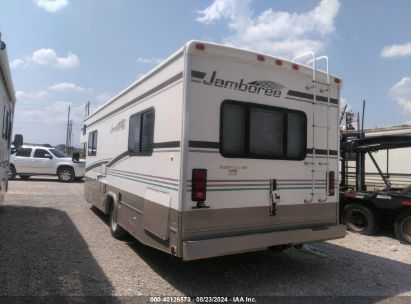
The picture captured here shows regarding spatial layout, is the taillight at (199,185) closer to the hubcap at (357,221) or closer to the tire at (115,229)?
the tire at (115,229)

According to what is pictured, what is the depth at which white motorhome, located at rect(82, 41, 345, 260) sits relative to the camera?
4.55m

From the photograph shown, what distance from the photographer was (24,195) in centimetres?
1336

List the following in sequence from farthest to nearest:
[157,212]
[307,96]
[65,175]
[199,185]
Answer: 1. [65,175]
2. [307,96]
3. [157,212]
4. [199,185]

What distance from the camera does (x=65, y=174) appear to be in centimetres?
1945

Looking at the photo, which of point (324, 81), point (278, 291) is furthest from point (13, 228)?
point (324, 81)

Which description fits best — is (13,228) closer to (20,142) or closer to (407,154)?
(20,142)

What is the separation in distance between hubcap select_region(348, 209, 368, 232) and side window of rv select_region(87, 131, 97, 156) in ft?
20.1

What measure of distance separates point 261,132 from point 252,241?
142cm

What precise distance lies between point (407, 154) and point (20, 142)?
10.9 m

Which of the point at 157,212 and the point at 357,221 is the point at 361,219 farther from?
the point at 157,212

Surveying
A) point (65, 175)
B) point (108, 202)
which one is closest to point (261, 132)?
point (108, 202)

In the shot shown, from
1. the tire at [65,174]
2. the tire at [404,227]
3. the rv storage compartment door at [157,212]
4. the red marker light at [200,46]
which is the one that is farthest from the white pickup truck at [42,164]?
the red marker light at [200,46]

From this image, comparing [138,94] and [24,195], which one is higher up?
[138,94]

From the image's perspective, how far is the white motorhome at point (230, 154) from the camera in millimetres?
4551
